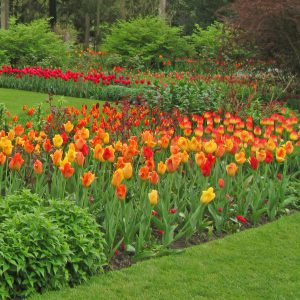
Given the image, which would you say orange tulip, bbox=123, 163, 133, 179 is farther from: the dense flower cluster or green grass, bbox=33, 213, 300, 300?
green grass, bbox=33, 213, 300, 300

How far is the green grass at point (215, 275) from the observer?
4.04 m

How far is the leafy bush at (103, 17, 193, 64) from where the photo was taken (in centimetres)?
2452

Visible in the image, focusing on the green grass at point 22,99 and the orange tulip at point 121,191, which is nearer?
the orange tulip at point 121,191

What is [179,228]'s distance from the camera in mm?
5273

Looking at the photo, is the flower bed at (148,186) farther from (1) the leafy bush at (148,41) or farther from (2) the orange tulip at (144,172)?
(1) the leafy bush at (148,41)

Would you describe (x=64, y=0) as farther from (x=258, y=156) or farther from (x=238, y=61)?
(x=258, y=156)

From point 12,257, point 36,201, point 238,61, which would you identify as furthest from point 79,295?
point 238,61

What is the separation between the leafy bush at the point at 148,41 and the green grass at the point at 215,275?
19.7 metres

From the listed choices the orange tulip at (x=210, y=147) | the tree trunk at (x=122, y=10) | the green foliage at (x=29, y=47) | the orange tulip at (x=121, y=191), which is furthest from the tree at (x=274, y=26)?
the tree trunk at (x=122, y=10)

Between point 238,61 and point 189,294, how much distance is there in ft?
53.4

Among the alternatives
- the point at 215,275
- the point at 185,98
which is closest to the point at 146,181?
the point at 215,275

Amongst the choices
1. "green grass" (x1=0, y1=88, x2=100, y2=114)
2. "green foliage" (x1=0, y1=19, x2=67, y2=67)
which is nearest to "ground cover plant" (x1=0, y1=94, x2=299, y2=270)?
"green grass" (x1=0, y1=88, x2=100, y2=114)

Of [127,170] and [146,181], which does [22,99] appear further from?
[127,170]

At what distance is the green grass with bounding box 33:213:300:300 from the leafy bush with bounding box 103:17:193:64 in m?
19.7
